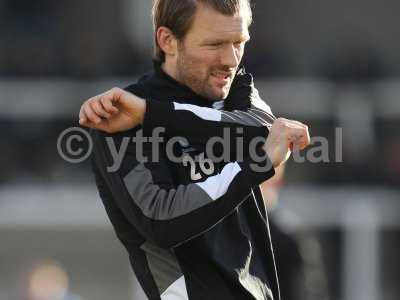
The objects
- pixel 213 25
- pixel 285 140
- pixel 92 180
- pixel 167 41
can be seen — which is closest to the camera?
pixel 285 140

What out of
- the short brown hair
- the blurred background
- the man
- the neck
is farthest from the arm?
the blurred background

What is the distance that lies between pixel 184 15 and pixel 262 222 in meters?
0.65

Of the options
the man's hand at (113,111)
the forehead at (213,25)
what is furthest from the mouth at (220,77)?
the man's hand at (113,111)

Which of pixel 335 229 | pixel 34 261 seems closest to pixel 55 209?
pixel 34 261

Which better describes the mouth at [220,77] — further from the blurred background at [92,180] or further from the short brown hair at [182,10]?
the blurred background at [92,180]

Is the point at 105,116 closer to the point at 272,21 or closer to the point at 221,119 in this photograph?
the point at 221,119

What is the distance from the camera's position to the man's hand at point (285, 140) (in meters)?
3.05

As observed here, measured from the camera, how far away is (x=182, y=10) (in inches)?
126

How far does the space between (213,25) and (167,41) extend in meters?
0.18

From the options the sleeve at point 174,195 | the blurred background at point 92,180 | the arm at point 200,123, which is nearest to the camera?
the sleeve at point 174,195

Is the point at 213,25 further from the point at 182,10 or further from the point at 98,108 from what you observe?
the point at 98,108

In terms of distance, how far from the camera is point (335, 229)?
10.1m

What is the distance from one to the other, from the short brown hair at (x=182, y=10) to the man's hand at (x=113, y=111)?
0.25 m

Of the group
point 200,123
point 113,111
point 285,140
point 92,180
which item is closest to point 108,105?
point 113,111
